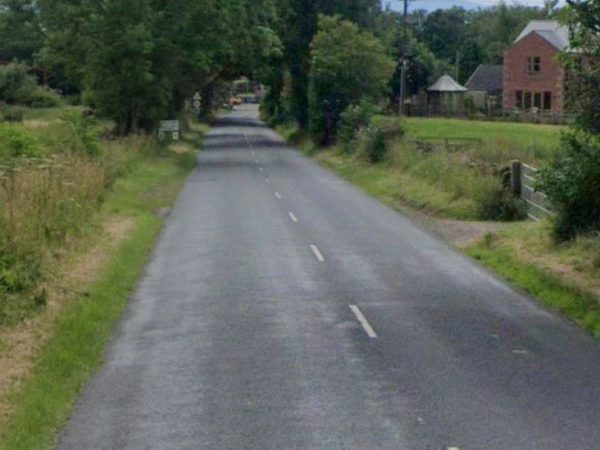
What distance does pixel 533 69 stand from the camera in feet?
274

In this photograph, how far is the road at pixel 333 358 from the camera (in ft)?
32.7

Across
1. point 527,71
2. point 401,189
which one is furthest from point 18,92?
point 401,189

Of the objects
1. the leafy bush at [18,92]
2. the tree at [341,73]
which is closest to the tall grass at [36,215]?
the tree at [341,73]

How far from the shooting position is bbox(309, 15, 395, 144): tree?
59.3 m

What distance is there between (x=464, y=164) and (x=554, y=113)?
43061 mm

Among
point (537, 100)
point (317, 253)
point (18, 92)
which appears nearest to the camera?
point (317, 253)

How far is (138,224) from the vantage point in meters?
27.2

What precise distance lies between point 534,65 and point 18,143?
62.2m

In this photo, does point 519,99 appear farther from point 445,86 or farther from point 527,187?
point 527,187

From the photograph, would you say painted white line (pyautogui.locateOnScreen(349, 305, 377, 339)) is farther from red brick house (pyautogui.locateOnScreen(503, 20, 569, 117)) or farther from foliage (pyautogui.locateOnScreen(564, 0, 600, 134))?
red brick house (pyautogui.locateOnScreen(503, 20, 569, 117))

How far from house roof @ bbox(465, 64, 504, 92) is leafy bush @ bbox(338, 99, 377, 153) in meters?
48.4

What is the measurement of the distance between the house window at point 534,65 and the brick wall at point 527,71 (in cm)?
18

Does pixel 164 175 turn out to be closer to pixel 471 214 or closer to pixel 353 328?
pixel 471 214

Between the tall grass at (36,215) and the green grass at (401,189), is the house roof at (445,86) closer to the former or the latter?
the green grass at (401,189)
